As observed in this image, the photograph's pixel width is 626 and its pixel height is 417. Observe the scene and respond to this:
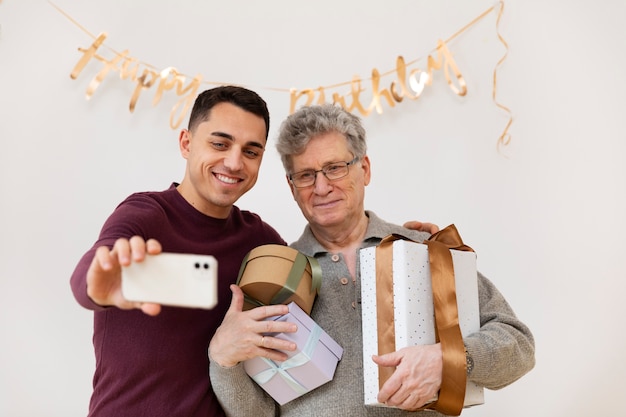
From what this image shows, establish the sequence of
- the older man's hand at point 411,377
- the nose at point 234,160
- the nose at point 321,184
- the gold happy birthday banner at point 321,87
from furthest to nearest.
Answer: the gold happy birthday banner at point 321,87 → the nose at point 321,184 → the nose at point 234,160 → the older man's hand at point 411,377

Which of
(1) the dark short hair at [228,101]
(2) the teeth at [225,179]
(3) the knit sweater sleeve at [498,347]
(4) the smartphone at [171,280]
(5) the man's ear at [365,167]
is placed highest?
(1) the dark short hair at [228,101]

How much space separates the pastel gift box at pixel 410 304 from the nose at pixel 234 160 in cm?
33

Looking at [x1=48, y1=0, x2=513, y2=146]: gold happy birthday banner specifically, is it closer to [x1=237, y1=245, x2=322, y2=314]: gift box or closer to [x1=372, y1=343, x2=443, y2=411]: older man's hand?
[x1=237, y1=245, x2=322, y2=314]: gift box

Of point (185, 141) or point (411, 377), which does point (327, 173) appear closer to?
point (185, 141)

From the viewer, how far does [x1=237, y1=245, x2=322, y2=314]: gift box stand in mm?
1258

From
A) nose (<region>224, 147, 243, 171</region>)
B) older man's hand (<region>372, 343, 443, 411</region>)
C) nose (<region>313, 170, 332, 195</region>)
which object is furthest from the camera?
nose (<region>313, 170, 332, 195</region>)

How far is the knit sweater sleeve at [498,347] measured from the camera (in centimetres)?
121

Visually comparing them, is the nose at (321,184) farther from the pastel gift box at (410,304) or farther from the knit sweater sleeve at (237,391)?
the knit sweater sleeve at (237,391)

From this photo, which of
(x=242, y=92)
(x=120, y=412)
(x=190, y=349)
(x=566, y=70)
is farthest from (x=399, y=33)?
(x=120, y=412)

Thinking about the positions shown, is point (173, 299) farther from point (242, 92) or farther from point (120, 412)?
point (242, 92)

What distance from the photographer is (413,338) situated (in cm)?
118

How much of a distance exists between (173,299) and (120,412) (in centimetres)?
58

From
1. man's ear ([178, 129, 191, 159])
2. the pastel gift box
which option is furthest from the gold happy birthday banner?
the pastel gift box

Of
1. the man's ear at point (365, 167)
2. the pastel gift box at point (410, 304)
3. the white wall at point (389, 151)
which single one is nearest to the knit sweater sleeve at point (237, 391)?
the pastel gift box at point (410, 304)
